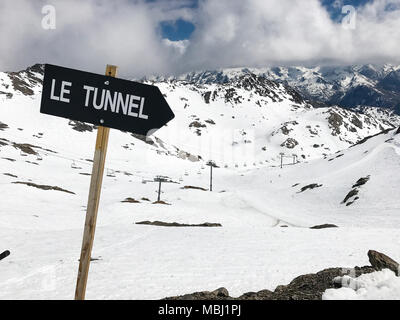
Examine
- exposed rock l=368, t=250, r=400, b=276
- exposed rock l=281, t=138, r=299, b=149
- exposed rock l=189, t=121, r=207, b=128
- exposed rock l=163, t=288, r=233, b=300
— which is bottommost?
exposed rock l=163, t=288, r=233, b=300

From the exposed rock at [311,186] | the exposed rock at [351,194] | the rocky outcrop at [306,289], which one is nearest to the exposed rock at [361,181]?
the exposed rock at [351,194]

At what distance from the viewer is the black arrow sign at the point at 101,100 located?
3805 millimetres

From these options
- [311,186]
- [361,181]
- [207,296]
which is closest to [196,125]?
[311,186]

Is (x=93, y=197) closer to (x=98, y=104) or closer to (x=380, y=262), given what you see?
(x=98, y=104)

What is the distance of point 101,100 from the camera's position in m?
3.84

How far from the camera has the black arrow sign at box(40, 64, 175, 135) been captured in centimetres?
380

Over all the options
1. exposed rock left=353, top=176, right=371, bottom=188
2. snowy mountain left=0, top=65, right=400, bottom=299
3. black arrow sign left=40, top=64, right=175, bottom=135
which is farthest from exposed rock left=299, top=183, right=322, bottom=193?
black arrow sign left=40, top=64, right=175, bottom=135

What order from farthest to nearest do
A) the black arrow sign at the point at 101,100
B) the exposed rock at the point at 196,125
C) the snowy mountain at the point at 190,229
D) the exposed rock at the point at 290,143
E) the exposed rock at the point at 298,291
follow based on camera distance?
the exposed rock at the point at 196,125, the exposed rock at the point at 290,143, the snowy mountain at the point at 190,229, the exposed rock at the point at 298,291, the black arrow sign at the point at 101,100

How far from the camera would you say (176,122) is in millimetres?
187250

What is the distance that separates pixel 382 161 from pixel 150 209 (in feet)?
130

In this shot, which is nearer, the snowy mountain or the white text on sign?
the white text on sign

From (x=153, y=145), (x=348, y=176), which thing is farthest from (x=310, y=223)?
(x=153, y=145)

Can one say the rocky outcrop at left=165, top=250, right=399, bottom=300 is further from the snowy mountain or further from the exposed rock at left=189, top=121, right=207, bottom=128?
the exposed rock at left=189, top=121, right=207, bottom=128

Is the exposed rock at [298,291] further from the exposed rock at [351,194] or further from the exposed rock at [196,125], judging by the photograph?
the exposed rock at [196,125]
